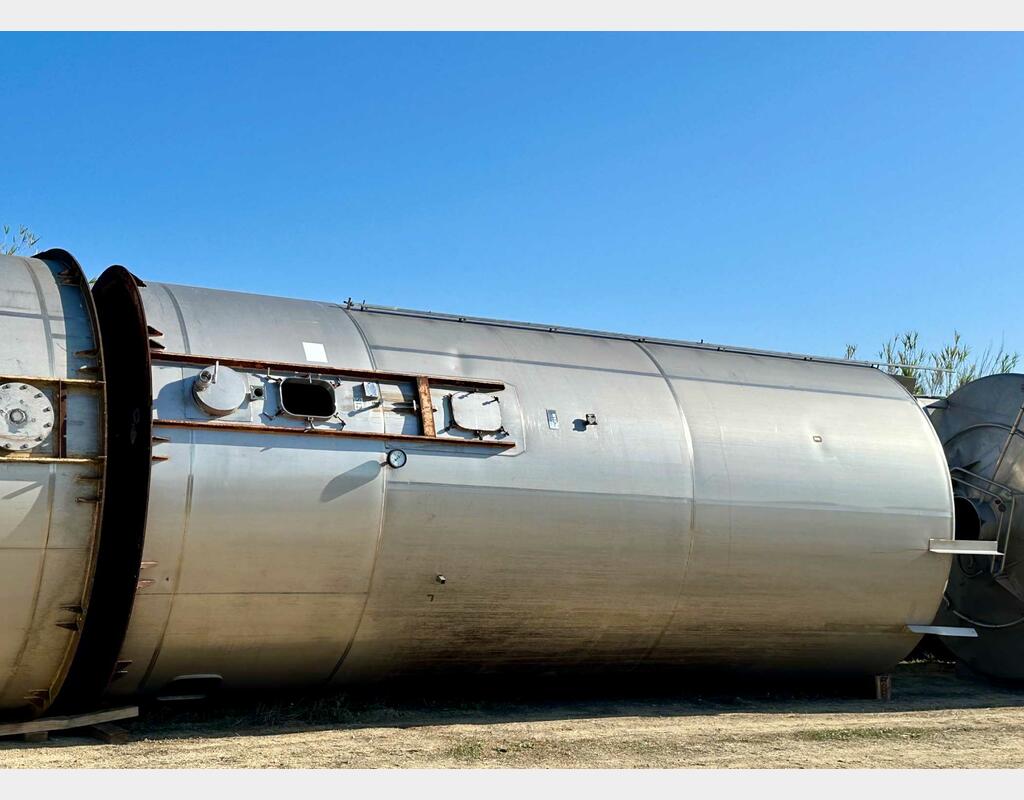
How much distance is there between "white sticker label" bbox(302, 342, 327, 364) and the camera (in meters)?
10.5

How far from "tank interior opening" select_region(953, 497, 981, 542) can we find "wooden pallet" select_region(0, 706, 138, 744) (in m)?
9.89

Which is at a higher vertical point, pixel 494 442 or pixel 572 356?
pixel 572 356

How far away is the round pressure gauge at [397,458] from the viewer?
10258mm

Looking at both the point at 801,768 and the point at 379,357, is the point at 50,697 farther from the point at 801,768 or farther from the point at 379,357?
the point at 801,768

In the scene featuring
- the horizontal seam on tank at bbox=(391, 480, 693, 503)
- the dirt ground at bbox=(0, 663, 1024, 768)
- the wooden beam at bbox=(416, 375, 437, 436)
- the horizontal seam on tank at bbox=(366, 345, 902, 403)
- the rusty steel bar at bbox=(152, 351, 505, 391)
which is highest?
the horizontal seam on tank at bbox=(366, 345, 902, 403)

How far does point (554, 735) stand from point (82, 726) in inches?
161

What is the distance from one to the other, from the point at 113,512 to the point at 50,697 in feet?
5.24

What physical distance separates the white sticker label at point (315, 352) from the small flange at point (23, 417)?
2.34 m

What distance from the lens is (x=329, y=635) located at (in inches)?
404

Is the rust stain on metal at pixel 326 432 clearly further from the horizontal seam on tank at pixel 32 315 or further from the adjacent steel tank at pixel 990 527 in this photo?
the adjacent steel tank at pixel 990 527

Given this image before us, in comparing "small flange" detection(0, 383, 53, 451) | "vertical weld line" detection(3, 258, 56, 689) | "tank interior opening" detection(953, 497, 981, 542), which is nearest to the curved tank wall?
"vertical weld line" detection(3, 258, 56, 689)

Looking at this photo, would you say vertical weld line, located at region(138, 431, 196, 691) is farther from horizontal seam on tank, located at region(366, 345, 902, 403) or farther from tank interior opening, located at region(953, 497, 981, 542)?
tank interior opening, located at region(953, 497, 981, 542)

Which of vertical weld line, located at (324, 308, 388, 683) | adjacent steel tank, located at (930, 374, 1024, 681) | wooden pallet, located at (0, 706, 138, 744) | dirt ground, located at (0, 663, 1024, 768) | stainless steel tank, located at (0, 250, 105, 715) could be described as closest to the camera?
stainless steel tank, located at (0, 250, 105, 715)

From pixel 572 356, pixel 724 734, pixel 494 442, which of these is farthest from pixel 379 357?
pixel 724 734
